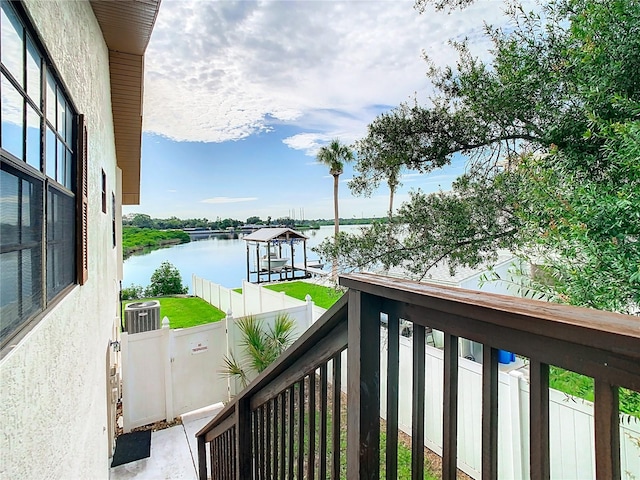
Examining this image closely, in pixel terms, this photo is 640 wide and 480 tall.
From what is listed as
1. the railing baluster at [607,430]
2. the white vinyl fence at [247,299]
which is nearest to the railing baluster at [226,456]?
the railing baluster at [607,430]

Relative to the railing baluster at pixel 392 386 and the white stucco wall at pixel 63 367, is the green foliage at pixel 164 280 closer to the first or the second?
the white stucco wall at pixel 63 367

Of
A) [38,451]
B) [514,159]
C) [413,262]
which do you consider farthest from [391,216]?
A: [38,451]

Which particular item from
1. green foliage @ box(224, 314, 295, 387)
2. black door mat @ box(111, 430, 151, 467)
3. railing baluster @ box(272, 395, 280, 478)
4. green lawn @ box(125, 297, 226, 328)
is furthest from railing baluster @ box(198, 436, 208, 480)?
green lawn @ box(125, 297, 226, 328)

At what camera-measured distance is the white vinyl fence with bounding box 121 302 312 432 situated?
4.73 m

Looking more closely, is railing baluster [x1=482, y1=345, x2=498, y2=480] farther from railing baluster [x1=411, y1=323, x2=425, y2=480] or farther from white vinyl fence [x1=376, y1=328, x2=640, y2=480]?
white vinyl fence [x1=376, y1=328, x2=640, y2=480]

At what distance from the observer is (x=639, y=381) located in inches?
17.9

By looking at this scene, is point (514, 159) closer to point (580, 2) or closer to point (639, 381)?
point (580, 2)

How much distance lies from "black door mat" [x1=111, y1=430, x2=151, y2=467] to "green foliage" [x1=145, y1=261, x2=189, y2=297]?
10613mm

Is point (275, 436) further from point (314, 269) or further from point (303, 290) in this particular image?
point (314, 269)

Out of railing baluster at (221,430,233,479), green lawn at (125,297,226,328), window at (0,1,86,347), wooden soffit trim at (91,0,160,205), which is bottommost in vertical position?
green lawn at (125,297,226,328)

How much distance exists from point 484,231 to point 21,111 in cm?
414

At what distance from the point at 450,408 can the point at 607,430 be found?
32cm

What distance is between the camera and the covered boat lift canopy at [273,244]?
1466 centimetres

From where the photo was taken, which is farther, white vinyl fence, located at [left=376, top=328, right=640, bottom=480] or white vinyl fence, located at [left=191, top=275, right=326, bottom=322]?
white vinyl fence, located at [left=191, top=275, right=326, bottom=322]
